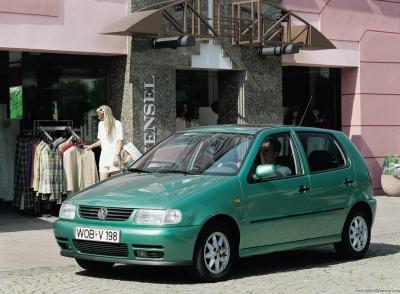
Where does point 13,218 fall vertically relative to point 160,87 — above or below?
below

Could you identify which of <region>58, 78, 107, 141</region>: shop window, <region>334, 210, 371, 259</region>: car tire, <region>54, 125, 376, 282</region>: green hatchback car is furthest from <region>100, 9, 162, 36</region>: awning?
<region>334, 210, 371, 259</region>: car tire

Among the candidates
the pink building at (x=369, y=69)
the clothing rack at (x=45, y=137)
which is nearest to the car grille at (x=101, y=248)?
the clothing rack at (x=45, y=137)

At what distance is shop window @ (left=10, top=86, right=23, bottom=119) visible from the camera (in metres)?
15.7

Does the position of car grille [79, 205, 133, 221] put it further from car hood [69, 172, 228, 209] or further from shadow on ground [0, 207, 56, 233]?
shadow on ground [0, 207, 56, 233]

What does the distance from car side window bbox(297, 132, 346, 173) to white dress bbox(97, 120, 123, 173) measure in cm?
459

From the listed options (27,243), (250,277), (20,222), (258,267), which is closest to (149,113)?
(20,222)

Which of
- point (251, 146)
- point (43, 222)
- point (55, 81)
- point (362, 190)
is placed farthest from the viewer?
point (55, 81)

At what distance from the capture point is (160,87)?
1595cm

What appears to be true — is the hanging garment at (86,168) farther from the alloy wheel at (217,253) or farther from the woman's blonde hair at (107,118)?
the alloy wheel at (217,253)

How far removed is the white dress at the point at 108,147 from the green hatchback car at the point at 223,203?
420 centimetres

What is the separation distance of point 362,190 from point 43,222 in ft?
19.0

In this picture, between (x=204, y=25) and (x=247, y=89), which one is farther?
(x=247, y=89)

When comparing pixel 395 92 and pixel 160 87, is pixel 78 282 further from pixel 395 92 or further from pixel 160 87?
pixel 395 92

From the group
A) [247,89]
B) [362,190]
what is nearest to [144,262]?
[362,190]
